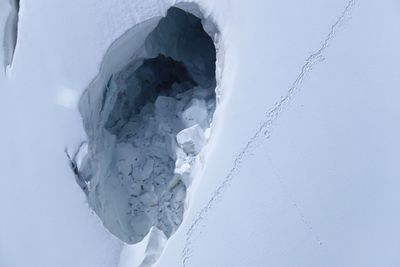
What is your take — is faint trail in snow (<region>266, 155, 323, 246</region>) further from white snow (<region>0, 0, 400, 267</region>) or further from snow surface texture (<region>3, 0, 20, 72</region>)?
snow surface texture (<region>3, 0, 20, 72</region>)

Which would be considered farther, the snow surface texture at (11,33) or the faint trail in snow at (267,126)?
the snow surface texture at (11,33)

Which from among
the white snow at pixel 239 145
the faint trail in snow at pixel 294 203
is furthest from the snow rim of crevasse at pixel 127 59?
the faint trail in snow at pixel 294 203

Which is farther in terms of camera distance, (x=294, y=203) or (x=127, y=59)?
(x=127, y=59)

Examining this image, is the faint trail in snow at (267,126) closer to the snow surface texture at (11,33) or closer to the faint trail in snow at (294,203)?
the faint trail in snow at (294,203)

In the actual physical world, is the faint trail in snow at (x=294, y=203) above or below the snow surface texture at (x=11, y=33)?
above

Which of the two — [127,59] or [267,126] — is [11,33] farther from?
[267,126]

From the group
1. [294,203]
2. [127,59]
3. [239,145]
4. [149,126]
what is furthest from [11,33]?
[294,203]
